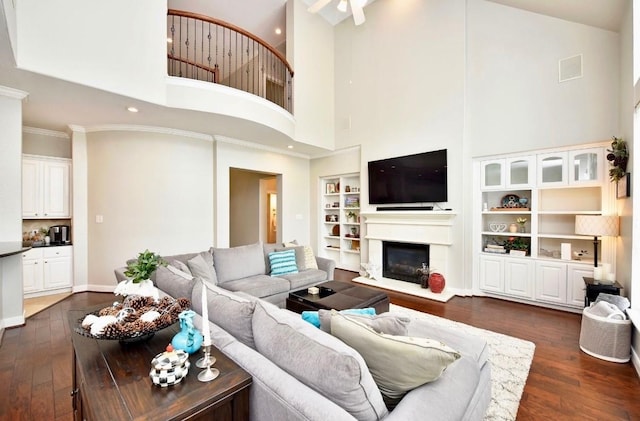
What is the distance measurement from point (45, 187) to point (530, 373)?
22.6ft

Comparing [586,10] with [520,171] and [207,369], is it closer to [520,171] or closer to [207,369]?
[520,171]

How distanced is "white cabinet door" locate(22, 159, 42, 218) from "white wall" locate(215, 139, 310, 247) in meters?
2.70

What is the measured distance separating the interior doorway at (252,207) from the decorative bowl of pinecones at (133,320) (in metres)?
5.40

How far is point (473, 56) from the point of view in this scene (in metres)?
4.46

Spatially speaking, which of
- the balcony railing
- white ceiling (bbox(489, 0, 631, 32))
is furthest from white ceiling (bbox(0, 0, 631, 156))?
the balcony railing

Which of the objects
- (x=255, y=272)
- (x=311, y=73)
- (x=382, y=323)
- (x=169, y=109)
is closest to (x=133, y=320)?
(x=382, y=323)

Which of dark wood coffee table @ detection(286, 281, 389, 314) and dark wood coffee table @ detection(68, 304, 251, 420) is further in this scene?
dark wood coffee table @ detection(286, 281, 389, 314)

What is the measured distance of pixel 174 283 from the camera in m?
2.15

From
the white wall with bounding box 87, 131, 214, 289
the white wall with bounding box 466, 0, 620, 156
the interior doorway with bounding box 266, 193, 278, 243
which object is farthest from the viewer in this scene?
the interior doorway with bounding box 266, 193, 278, 243

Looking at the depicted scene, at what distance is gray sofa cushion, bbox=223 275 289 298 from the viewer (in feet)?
11.0

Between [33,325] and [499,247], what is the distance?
6367mm

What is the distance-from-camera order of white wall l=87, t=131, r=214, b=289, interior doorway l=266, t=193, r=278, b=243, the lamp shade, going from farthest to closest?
interior doorway l=266, t=193, r=278, b=243
white wall l=87, t=131, r=214, b=289
the lamp shade

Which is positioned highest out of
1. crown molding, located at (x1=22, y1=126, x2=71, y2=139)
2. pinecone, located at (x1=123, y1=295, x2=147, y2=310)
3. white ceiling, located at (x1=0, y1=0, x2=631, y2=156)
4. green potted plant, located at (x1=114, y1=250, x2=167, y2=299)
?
white ceiling, located at (x1=0, y1=0, x2=631, y2=156)

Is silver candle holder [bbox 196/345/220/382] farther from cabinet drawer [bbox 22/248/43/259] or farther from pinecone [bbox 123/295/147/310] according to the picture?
cabinet drawer [bbox 22/248/43/259]
